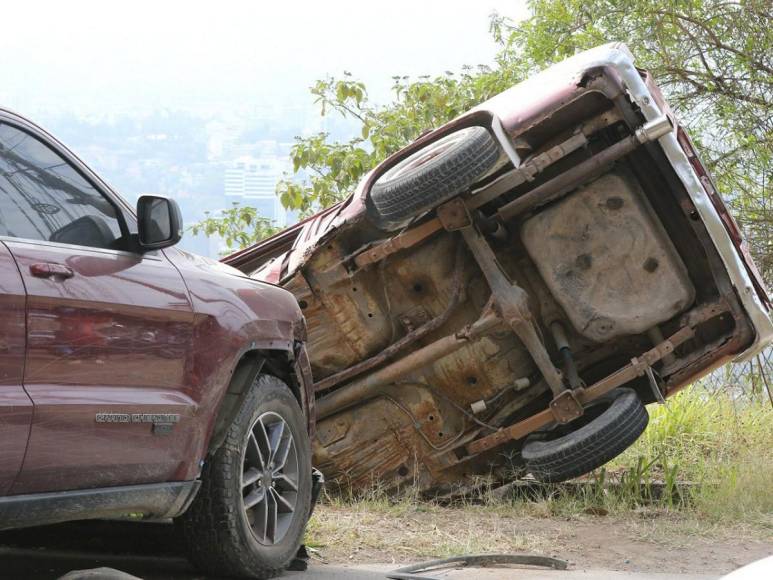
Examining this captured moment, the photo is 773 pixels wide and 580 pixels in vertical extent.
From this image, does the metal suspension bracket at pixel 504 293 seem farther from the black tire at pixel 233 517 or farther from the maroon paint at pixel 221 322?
the black tire at pixel 233 517

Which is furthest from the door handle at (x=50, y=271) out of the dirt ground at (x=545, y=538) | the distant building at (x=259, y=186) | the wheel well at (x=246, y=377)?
the distant building at (x=259, y=186)

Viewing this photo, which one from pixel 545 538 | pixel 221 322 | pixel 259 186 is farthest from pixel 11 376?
pixel 259 186

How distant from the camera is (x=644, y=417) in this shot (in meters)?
7.51

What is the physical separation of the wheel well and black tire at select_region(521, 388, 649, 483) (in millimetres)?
1986

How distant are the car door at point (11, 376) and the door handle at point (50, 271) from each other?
9 cm

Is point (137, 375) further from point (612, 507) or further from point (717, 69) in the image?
point (717, 69)

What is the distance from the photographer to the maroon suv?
4086 millimetres

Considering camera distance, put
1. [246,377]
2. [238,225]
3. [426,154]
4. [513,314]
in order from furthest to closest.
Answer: [238,225], [426,154], [513,314], [246,377]

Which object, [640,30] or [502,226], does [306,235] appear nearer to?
[502,226]

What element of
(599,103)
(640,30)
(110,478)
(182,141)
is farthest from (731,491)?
(182,141)

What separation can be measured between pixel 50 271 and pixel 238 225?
1355 centimetres

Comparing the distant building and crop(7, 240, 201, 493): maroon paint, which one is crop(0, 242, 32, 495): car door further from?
the distant building

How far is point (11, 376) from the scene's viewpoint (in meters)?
3.95

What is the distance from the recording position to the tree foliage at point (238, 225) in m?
17.3
